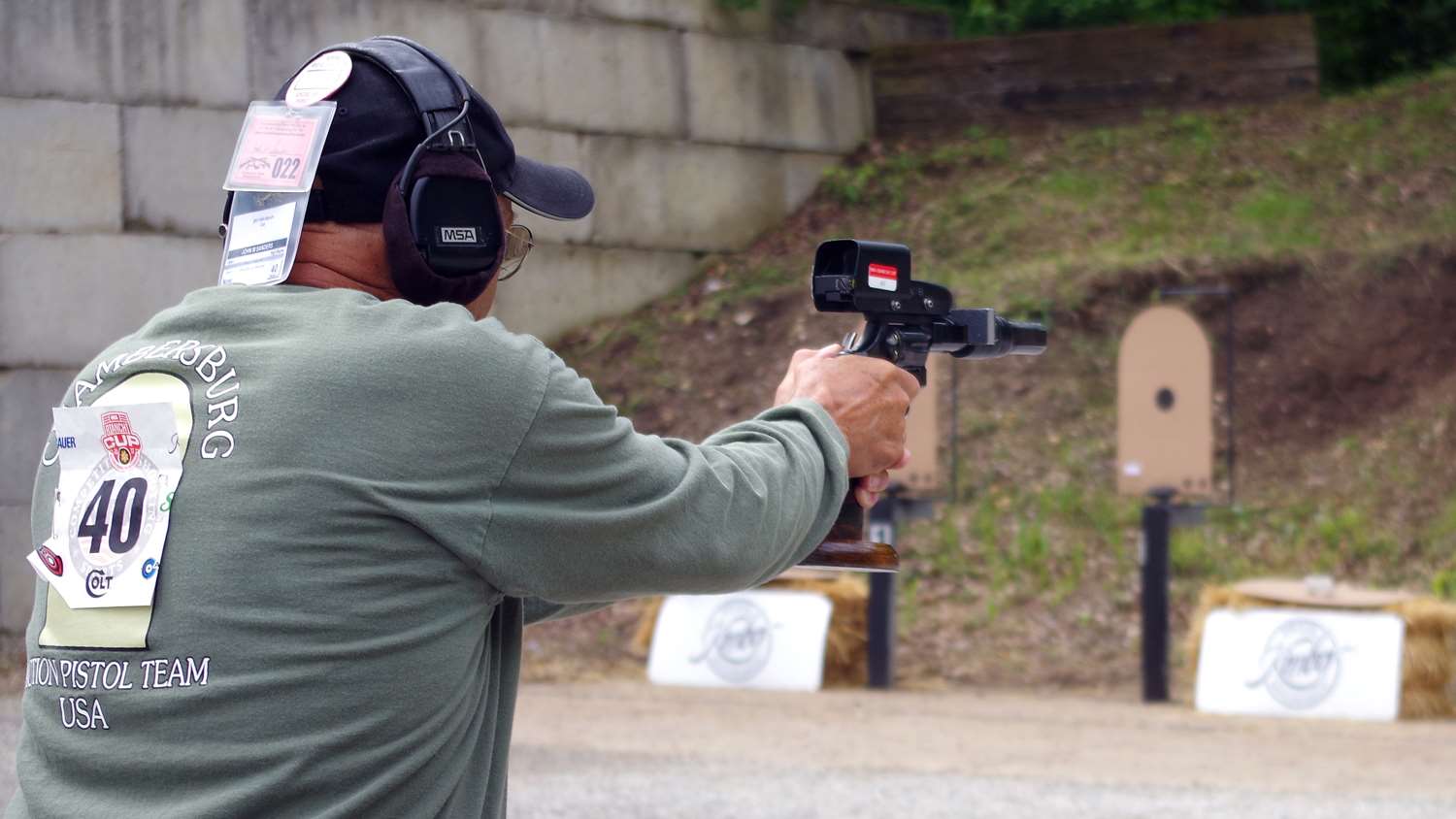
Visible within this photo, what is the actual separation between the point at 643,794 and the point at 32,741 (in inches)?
168

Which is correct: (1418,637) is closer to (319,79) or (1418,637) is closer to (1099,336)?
(1099,336)

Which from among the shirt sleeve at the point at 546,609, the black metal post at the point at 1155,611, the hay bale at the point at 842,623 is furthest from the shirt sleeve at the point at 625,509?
the hay bale at the point at 842,623

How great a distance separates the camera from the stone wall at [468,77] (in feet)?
30.3

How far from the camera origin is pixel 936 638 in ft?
30.8

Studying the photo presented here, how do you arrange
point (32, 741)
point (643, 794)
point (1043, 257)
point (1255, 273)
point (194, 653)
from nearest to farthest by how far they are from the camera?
point (194, 653) → point (32, 741) → point (643, 794) → point (1255, 273) → point (1043, 257)

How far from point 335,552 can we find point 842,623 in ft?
24.0

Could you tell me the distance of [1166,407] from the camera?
344 inches

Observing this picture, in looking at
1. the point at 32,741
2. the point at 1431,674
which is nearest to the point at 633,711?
the point at 1431,674

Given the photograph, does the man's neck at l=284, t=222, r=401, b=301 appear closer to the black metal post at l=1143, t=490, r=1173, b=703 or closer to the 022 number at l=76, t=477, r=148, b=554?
the 022 number at l=76, t=477, r=148, b=554

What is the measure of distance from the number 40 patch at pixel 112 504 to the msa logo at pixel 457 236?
33 centimetres

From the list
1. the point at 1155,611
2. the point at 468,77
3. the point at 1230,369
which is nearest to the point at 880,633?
the point at 1155,611

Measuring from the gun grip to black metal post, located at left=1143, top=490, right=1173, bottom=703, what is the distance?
6229mm

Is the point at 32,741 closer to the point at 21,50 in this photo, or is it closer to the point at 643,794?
the point at 643,794

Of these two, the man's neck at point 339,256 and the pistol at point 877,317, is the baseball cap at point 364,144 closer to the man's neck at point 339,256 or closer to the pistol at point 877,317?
the man's neck at point 339,256
